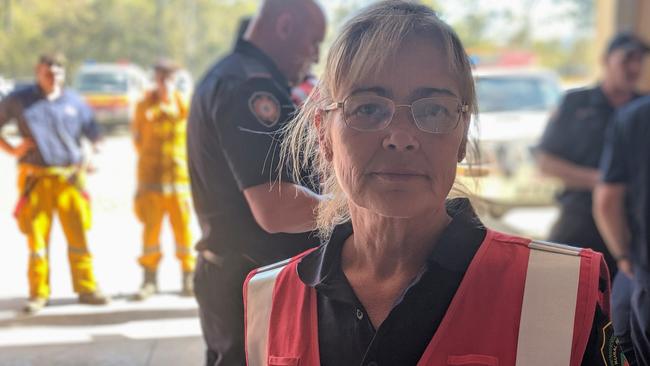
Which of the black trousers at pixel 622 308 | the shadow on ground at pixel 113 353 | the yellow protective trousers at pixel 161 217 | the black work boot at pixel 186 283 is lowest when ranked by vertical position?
the shadow on ground at pixel 113 353

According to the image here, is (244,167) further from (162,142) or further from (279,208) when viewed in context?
(162,142)

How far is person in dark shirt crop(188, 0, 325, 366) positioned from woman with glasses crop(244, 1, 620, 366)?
555mm

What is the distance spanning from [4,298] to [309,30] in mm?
3498

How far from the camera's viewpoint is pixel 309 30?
220cm

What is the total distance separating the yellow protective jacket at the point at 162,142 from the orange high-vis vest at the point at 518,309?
4.34 meters

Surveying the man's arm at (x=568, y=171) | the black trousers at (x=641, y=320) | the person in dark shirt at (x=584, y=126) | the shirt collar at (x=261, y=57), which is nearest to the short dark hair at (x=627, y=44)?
the person in dark shirt at (x=584, y=126)

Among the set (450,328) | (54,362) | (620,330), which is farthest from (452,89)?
(54,362)

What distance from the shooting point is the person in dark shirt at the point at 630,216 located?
1.96m

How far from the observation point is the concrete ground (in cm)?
405

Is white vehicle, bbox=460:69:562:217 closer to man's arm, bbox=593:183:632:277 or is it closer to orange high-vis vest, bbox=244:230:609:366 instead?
man's arm, bbox=593:183:632:277

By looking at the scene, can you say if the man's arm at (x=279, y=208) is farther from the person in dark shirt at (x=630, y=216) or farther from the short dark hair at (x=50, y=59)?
the short dark hair at (x=50, y=59)

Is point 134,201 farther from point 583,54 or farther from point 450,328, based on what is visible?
point 583,54

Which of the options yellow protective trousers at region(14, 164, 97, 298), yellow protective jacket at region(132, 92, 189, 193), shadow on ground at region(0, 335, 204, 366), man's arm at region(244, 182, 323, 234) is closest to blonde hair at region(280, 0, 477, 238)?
man's arm at region(244, 182, 323, 234)

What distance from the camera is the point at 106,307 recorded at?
15.8 feet
